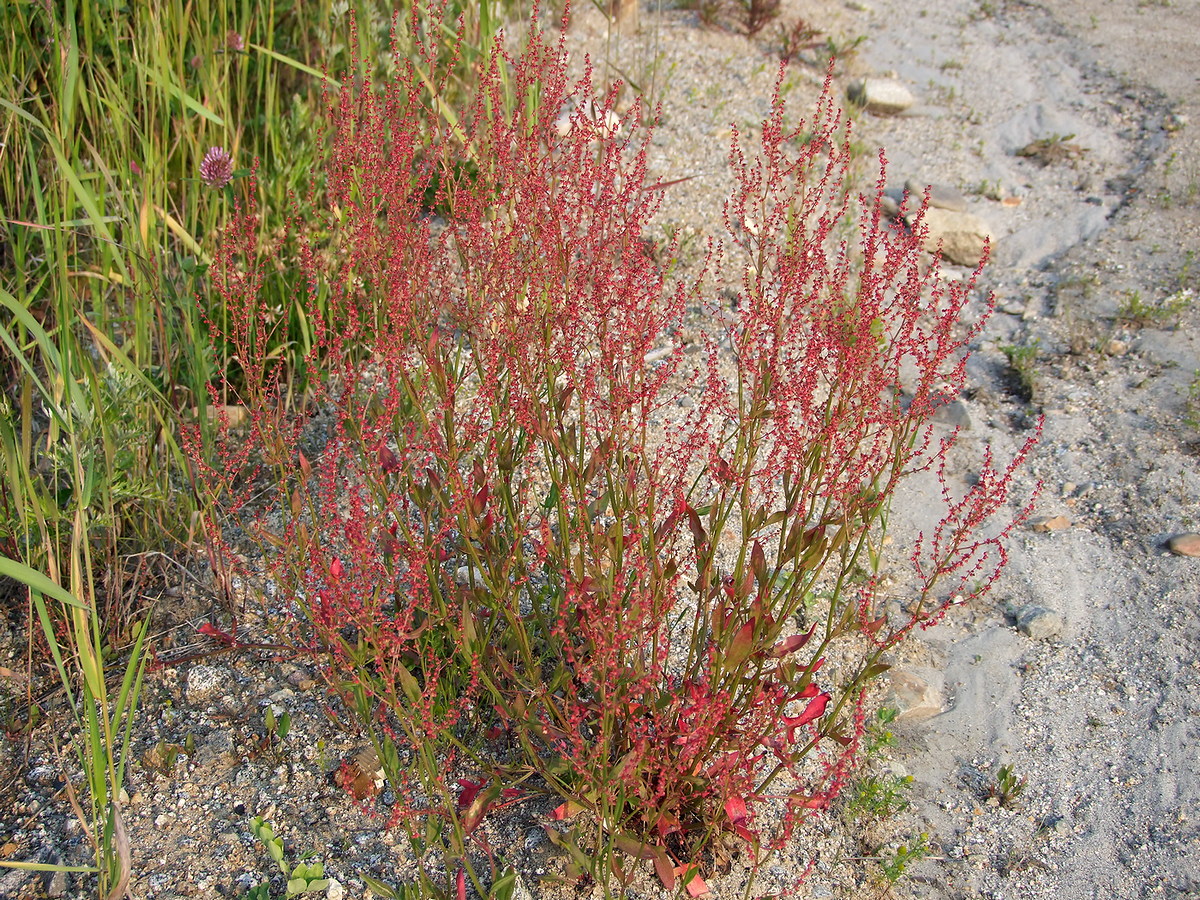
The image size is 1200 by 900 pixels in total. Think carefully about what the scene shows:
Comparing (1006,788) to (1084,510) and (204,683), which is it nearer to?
(1084,510)

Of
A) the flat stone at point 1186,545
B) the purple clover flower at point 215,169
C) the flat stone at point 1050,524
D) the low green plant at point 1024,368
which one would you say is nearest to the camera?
the purple clover flower at point 215,169

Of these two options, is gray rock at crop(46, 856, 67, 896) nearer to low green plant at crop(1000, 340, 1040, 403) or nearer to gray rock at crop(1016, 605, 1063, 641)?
gray rock at crop(1016, 605, 1063, 641)

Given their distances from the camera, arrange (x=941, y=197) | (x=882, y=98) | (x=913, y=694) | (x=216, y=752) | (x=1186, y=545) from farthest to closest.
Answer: (x=882, y=98)
(x=941, y=197)
(x=1186, y=545)
(x=913, y=694)
(x=216, y=752)

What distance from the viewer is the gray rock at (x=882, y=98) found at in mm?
6613

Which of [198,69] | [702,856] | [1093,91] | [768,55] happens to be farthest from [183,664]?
[1093,91]

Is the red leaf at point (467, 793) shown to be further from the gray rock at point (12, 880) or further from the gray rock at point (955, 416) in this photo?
the gray rock at point (955, 416)

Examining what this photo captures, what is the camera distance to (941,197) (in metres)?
5.50

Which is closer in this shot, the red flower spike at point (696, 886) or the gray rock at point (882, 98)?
the red flower spike at point (696, 886)

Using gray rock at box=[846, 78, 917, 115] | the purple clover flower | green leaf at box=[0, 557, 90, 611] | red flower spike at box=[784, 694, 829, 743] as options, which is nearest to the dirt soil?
red flower spike at box=[784, 694, 829, 743]

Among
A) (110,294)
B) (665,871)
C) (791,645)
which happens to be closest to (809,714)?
(791,645)

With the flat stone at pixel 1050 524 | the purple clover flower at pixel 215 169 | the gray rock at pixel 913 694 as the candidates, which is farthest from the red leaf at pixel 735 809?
the purple clover flower at pixel 215 169

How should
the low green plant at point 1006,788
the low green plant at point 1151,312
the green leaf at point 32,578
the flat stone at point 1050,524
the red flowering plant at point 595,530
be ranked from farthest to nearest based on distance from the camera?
the low green plant at point 1151,312, the flat stone at point 1050,524, the low green plant at point 1006,788, the red flowering plant at point 595,530, the green leaf at point 32,578

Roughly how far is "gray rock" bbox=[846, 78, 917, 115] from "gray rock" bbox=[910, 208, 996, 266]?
1.66 metres

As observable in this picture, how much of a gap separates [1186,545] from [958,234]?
93.4 inches
